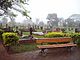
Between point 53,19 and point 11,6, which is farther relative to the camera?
point 53,19

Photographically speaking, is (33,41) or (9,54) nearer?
(9,54)

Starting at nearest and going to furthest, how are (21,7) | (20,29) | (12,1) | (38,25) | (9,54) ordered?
(9,54) → (12,1) → (21,7) → (20,29) → (38,25)

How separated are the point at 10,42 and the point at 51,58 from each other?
1828mm

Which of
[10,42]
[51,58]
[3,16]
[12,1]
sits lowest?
[51,58]

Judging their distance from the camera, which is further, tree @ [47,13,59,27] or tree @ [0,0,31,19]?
tree @ [47,13,59,27]

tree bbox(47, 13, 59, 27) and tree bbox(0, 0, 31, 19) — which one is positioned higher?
tree bbox(0, 0, 31, 19)

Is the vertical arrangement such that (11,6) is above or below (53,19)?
above

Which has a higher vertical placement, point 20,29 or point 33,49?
point 20,29

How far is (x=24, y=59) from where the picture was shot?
17.9 feet

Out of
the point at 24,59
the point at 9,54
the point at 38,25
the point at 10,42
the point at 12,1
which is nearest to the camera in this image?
the point at 24,59

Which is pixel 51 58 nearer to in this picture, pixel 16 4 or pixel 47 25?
pixel 16 4

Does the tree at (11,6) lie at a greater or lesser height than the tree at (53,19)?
greater

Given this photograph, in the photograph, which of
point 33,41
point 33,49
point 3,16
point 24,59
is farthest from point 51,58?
point 3,16

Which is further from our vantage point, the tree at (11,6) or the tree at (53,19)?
the tree at (53,19)
